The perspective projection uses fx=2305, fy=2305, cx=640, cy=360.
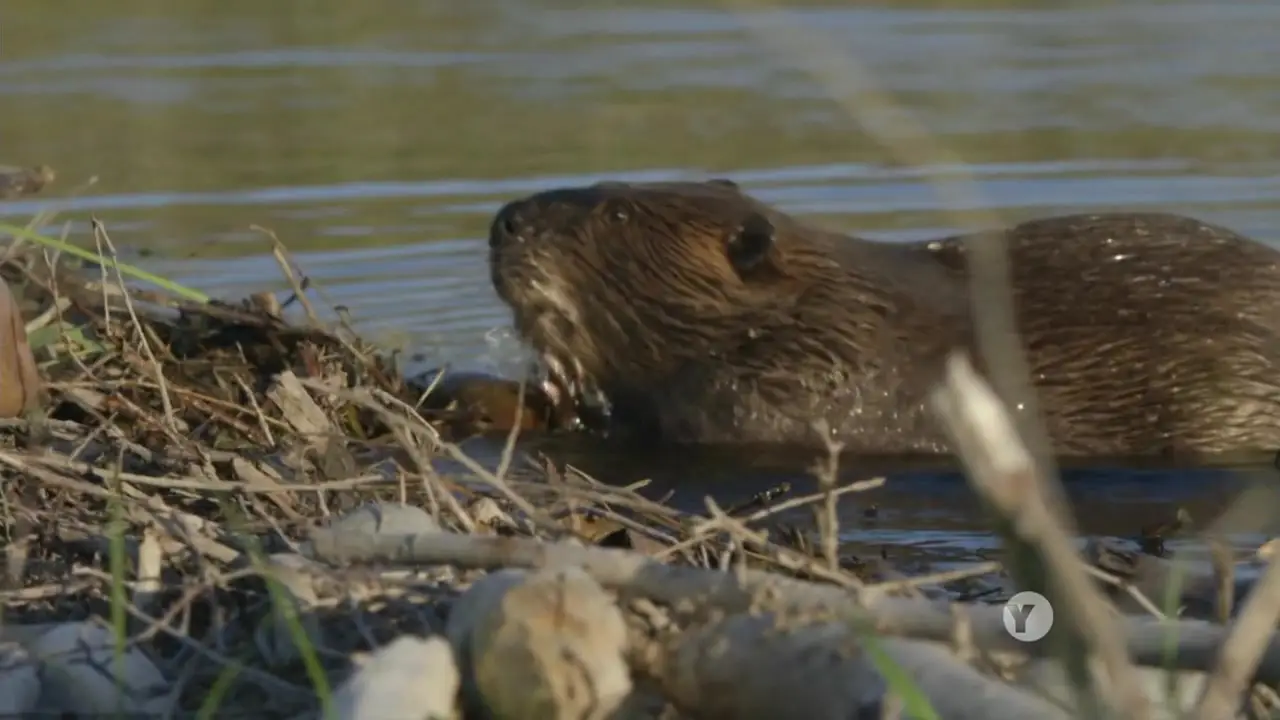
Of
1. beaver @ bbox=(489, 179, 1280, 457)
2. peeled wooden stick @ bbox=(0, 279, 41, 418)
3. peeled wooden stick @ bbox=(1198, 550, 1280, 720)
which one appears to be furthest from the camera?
beaver @ bbox=(489, 179, 1280, 457)

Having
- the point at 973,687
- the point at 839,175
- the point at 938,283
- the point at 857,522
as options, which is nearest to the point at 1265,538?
the point at 857,522

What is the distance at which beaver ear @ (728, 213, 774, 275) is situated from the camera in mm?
5023

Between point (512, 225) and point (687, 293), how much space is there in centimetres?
42

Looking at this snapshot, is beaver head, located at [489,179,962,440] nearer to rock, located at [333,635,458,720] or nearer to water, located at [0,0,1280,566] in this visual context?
water, located at [0,0,1280,566]

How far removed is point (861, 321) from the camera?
502 centimetres

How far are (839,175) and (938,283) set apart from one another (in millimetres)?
3371

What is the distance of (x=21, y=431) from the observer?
151 inches

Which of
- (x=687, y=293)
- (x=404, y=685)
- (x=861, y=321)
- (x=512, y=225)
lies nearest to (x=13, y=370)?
(x=512, y=225)

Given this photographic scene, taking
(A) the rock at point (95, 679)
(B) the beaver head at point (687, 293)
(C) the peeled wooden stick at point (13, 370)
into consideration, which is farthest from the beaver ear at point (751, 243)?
(A) the rock at point (95, 679)

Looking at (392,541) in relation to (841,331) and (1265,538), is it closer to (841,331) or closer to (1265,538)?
(1265,538)

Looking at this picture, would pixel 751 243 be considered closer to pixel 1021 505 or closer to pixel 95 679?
pixel 95 679

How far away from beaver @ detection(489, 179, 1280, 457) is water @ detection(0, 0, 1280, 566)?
0.23 meters

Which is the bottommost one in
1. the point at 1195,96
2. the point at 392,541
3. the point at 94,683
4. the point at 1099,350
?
the point at 94,683

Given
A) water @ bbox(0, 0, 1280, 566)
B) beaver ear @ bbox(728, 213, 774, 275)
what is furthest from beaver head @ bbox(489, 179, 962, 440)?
water @ bbox(0, 0, 1280, 566)
